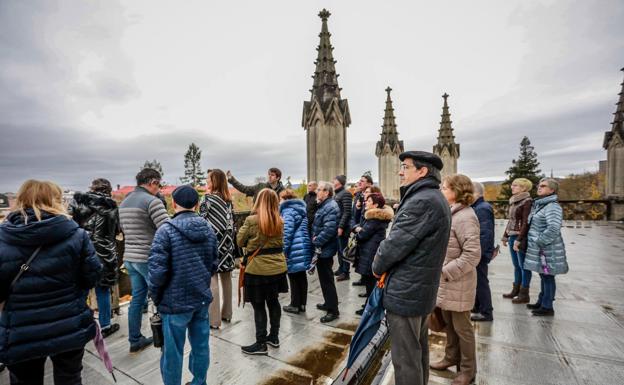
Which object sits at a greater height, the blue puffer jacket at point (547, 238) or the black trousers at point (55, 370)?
the blue puffer jacket at point (547, 238)

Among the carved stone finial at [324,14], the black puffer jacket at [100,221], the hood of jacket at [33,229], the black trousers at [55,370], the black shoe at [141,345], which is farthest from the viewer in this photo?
the carved stone finial at [324,14]

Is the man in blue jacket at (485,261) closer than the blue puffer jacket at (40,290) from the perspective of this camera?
No

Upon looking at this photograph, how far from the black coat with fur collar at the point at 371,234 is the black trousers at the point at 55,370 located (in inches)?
133

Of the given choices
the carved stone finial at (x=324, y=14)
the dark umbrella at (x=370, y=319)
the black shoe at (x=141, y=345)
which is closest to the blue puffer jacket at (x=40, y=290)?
the black shoe at (x=141, y=345)

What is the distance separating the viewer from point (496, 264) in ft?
24.8

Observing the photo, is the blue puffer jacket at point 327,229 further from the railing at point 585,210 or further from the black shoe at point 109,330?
the railing at point 585,210

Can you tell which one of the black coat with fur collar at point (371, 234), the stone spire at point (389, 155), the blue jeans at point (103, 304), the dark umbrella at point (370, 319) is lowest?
the blue jeans at point (103, 304)

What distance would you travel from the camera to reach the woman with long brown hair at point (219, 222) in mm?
3895

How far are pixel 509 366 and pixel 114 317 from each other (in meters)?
5.33

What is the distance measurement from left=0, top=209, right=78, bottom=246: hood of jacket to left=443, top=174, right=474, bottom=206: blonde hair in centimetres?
345

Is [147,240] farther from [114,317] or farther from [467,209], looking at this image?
[467,209]

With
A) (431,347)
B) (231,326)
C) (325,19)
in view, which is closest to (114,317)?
(231,326)

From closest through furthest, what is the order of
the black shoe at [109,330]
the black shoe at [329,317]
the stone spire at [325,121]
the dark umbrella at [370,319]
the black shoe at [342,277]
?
the dark umbrella at [370,319] < the black shoe at [109,330] < the black shoe at [329,317] < the black shoe at [342,277] < the stone spire at [325,121]

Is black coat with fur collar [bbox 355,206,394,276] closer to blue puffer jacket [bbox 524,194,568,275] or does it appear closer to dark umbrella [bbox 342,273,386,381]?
dark umbrella [bbox 342,273,386,381]
